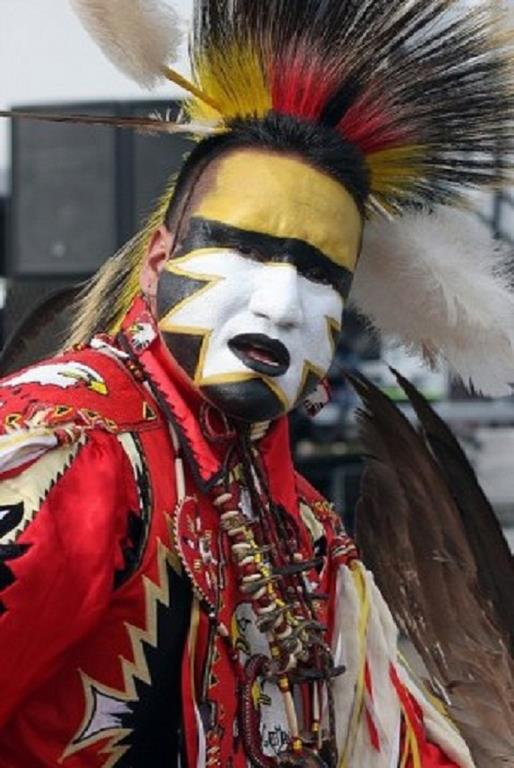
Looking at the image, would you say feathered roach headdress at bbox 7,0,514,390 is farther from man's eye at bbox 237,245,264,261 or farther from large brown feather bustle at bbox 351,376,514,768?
large brown feather bustle at bbox 351,376,514,768

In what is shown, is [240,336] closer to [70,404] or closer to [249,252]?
[249,252]

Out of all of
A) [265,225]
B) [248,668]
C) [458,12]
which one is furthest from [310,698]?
[458,12]

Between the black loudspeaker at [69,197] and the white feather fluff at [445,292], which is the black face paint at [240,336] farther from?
the black loudspeaker at [69,197]

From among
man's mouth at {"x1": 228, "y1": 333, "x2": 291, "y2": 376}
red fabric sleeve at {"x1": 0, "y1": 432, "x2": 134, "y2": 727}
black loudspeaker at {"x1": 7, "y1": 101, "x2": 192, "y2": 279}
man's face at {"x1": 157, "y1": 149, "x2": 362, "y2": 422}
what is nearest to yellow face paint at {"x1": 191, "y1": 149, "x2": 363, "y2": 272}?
man's face at {"x1": 157, "y1": 149, "x2": 362, "y2": 422}

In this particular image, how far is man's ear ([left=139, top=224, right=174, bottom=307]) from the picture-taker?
149cm

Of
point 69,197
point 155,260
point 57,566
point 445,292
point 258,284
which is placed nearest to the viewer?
point 57,566

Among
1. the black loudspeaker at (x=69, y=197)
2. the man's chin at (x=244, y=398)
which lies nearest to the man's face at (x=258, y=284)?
the man's chin at (x=244, y=398)

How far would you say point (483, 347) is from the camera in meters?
1.69

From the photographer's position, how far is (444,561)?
1922mm

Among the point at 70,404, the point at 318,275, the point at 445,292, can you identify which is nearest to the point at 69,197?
the point at 445,292

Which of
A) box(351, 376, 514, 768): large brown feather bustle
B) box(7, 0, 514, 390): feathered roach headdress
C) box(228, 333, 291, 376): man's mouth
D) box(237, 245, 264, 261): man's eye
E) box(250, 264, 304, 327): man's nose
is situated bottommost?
box(351, 376, 514, 768): large brown feather bustle

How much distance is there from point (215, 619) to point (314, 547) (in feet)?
0.94

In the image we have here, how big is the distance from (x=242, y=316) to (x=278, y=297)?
41mm

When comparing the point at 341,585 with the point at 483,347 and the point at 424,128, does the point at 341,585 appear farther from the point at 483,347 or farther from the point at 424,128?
the point at 424,128
